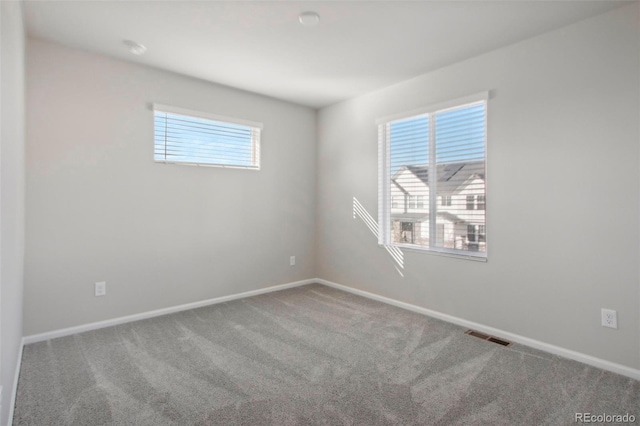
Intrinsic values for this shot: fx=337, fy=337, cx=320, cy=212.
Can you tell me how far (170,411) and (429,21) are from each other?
120 inches

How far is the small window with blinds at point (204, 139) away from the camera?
3.45 m

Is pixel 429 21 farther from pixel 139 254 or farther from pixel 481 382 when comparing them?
pixel 139 254

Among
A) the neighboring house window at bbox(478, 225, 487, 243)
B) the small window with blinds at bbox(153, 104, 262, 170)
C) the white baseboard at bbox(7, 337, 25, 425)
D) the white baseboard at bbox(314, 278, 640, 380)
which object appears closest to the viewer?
the white baseboard at bbox(7, 337, 25, 425)

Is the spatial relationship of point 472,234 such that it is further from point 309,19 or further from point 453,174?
Result: point 309,19

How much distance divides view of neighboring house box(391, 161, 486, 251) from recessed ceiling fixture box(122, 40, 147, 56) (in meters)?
2.76

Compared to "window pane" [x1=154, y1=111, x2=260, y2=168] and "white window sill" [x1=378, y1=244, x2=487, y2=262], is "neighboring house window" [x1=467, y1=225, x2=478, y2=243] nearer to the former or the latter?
"white window sill" [x1=378, y1=244, x2=487, y2=262]

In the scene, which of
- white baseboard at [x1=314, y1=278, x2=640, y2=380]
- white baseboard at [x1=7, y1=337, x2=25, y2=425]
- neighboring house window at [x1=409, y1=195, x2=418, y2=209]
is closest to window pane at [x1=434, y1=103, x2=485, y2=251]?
neighboring house window at [x1=409, y1=195, x2=418, y2=209]

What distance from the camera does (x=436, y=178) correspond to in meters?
3.44

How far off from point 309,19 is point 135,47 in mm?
1558

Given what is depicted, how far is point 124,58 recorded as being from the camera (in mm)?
3127

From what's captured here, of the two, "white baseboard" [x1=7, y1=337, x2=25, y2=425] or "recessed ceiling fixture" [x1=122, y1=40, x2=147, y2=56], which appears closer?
"white baseboard" [x1=7, y1=337, x2=25, y2=425]

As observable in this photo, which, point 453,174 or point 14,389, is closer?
point 14,389

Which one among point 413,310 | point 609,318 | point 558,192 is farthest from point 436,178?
point 609,318

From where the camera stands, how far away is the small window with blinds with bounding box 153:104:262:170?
11.3 ft
